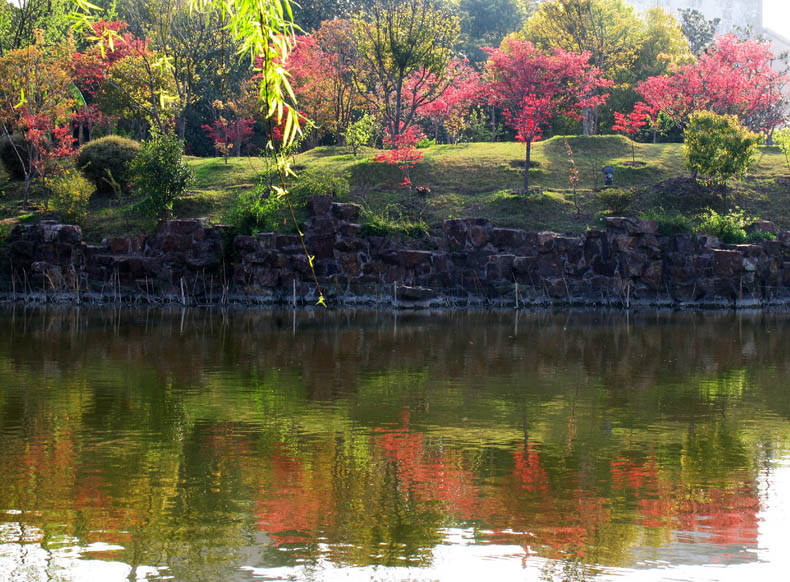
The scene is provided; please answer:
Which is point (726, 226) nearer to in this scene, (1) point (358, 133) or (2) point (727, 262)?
(2) point (727, 262)

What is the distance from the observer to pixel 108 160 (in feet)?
149

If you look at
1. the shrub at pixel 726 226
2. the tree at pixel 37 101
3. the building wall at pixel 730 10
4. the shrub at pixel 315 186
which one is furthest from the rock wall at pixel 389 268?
the building wall at pixel 730 10

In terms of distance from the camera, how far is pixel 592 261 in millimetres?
38344

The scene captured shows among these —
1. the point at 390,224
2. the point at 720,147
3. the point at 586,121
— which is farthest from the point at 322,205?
the point at 586,121

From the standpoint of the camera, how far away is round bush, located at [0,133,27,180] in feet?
157

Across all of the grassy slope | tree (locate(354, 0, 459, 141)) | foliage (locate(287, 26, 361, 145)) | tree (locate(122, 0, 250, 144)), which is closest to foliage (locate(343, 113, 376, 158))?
the grassy slope

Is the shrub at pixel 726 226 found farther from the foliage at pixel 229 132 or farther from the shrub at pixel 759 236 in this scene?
the foliage at pixel 229 132

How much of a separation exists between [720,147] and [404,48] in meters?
16.1

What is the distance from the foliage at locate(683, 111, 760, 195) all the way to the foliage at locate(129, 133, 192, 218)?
2408 centimetres

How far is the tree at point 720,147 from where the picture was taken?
4209cm

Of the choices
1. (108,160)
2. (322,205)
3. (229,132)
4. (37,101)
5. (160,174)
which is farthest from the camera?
(229,132)

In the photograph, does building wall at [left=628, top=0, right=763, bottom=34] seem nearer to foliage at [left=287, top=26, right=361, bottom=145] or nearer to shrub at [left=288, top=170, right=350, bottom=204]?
foliage at [left=287, top=26, right=361, bottom=145]

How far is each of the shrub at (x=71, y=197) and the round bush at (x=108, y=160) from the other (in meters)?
2.98

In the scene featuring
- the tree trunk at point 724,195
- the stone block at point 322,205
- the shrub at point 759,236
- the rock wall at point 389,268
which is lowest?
the rock wall at point 389,268
